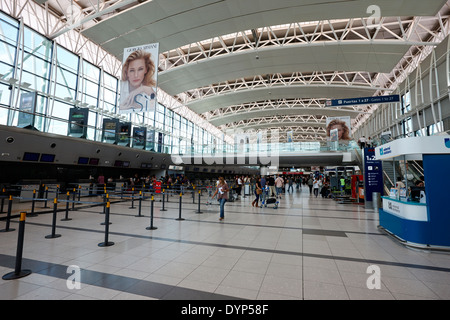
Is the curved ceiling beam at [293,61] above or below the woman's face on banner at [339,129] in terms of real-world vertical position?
above

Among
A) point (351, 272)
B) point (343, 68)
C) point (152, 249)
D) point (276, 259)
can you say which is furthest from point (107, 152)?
point (343, 68)

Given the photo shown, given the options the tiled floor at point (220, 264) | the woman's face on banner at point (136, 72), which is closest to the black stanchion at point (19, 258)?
the tiled floor at point (220, 264)

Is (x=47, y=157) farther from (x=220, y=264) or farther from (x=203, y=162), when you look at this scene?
(x=203, y=162)

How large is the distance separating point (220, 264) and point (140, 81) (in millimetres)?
9282

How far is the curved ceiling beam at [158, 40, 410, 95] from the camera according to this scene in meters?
18.8

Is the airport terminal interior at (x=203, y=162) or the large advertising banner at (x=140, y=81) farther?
the large advertising banner at (x=140, y=81)

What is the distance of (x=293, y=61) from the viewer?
70.1 feet

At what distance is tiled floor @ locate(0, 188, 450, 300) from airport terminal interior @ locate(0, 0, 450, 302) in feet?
0.12

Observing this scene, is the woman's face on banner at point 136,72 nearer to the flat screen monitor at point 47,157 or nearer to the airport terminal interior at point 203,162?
the airport terminal interior at point 203,162

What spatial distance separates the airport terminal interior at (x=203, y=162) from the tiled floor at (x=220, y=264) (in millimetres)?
38

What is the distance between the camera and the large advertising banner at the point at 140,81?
1023 centimetres

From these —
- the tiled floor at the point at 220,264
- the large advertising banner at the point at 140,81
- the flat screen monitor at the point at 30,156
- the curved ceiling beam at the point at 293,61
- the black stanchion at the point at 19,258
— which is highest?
the curved ceiling beam at the point at 293,61

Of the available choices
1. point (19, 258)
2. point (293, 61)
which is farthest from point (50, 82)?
point (293, 61)

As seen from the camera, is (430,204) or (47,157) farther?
(47,157)
